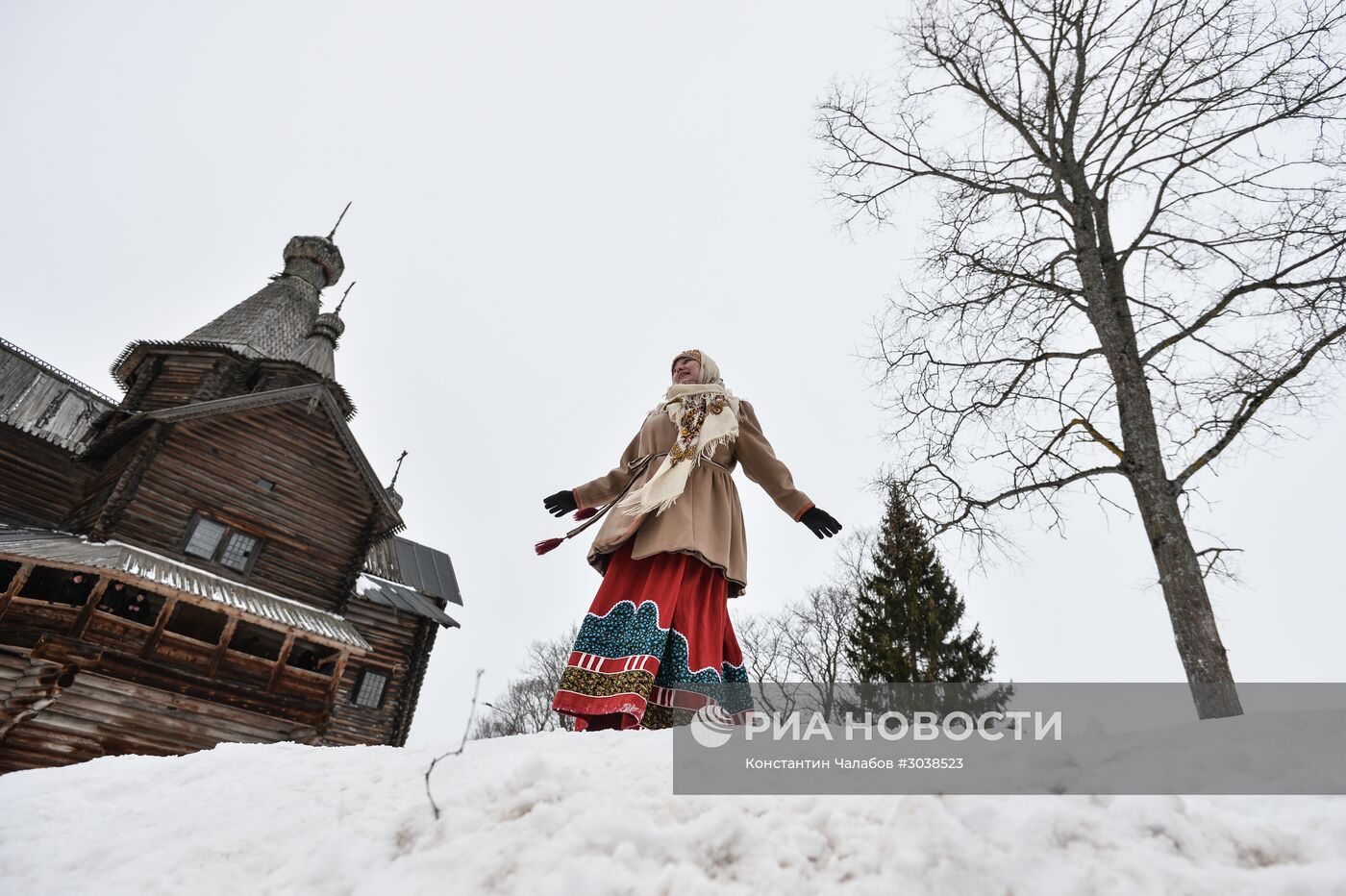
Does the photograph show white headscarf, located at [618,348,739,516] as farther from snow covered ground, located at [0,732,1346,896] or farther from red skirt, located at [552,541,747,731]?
snow covered ground, located at [0,732,1346,896]

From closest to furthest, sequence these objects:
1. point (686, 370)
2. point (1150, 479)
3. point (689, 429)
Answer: point (689, 429) < point (686, 370) < point (1150, 479)

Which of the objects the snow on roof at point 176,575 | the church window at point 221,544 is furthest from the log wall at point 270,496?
the snow on roof at point 176,575

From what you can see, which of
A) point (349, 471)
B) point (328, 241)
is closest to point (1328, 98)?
point (349, 471)

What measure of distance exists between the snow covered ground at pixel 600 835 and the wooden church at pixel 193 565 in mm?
11348

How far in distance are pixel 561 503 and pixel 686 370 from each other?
1.34 metres

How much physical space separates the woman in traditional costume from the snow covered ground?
943 mm

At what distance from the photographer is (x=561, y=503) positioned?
487cm

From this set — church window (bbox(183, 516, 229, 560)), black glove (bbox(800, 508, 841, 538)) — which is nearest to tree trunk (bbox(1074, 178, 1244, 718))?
black glove (bbox(800, 508, 841, 538))

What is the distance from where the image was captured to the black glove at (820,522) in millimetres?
4398

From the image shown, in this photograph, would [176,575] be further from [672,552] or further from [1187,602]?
[1187,602]

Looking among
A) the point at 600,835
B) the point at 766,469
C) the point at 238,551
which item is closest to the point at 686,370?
the point at 766,469

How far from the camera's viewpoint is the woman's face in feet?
16.4

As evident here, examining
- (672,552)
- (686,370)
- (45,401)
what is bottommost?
(672,552)

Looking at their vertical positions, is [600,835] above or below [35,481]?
below
